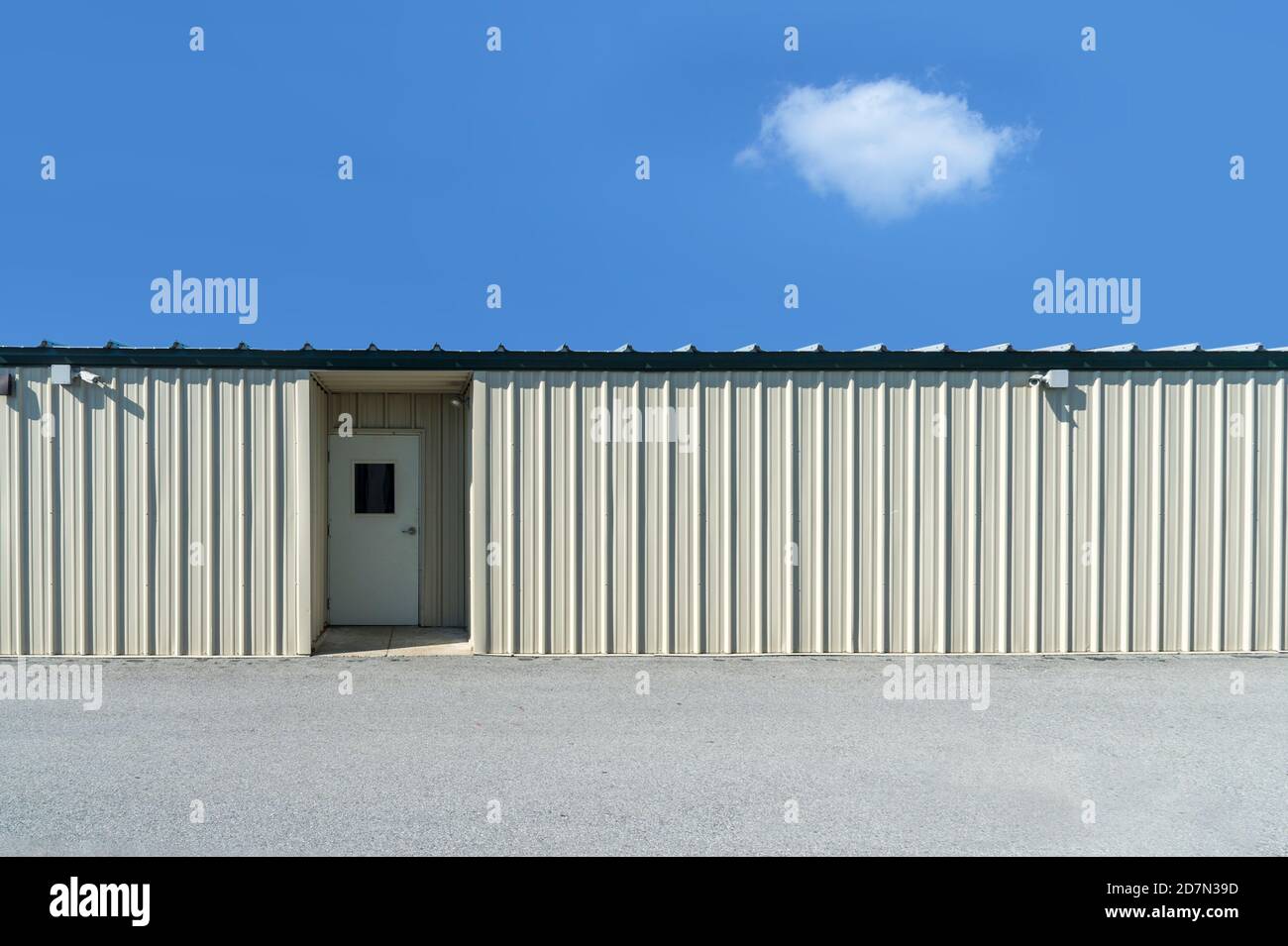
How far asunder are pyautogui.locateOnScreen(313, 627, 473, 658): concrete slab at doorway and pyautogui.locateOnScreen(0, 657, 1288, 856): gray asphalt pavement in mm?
675

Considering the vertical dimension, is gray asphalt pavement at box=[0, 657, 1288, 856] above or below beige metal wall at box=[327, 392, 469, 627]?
below

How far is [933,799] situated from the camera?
4.39m

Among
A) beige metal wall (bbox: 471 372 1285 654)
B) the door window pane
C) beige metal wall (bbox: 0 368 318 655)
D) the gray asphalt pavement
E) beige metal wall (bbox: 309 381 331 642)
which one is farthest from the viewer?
the door window pane

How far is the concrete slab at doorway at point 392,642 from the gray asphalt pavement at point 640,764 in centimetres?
68

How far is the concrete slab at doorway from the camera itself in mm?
8164

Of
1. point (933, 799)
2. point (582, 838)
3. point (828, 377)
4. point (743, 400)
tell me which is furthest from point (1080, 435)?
point (582, 838)

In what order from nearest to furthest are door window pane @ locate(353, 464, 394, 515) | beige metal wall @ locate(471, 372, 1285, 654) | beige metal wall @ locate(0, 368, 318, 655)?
beige metal wall @ locate(0, 368, 318, 655)
beige metal wall @ locate(471, 372, 1285, 654)
door window pane @ locate(353, 464, 394, 515)

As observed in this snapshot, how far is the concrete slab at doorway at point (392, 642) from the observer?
→ 816 cm

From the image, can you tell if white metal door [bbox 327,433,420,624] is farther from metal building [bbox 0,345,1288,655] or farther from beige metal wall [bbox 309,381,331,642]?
metal building [bbox 0,345,1288,655]

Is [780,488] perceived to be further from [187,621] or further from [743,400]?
[187,621]

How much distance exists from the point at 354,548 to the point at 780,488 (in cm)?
476

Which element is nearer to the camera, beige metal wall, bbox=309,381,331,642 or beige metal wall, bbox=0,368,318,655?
beige metal wall, bbox=0,368,318,655

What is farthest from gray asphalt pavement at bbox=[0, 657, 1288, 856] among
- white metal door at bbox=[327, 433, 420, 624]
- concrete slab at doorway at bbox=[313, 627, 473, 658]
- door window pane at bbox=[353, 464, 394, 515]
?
door window pane at bbox=[353, 464, 394, 515]

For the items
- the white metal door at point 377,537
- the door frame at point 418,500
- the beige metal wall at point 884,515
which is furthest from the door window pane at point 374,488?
the beige metal wall at point 884,515
